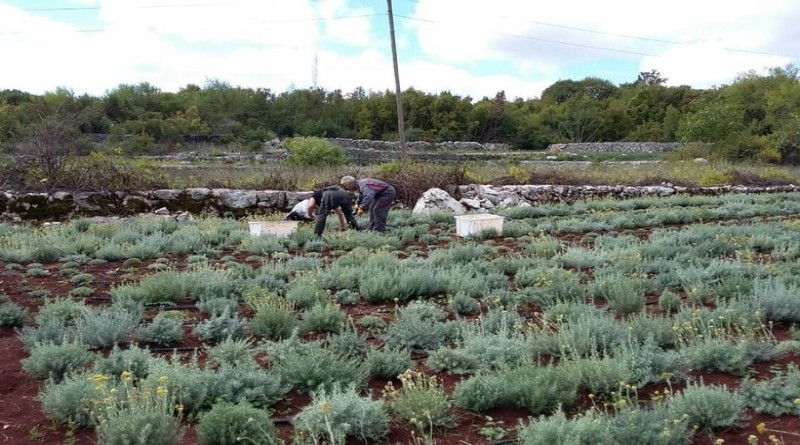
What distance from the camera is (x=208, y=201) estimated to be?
48.9ft

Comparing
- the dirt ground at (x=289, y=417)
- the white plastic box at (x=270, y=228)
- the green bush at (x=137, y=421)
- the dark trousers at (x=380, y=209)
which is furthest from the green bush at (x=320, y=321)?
the dark trousers at (x=380, y=209)

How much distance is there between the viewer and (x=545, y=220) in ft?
44.8

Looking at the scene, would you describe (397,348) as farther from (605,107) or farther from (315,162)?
(605,107)

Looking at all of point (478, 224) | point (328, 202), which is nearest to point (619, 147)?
point (478, 224)

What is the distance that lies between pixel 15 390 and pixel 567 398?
354 centimetres

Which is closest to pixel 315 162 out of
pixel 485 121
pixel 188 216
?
pixel 188 216

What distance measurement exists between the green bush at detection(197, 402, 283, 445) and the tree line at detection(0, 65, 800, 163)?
21451 millimetres

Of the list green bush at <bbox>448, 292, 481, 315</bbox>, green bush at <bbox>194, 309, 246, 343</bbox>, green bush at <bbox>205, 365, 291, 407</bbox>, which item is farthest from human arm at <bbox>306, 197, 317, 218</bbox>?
green bush at <bbox>205, 365, 291, 407</bbox>

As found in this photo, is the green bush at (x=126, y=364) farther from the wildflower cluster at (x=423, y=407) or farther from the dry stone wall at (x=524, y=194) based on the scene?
the dry stone wall at (x=524, y=194)

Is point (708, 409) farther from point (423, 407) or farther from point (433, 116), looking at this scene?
point (433, 116)

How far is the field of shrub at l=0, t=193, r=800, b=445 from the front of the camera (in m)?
3.50

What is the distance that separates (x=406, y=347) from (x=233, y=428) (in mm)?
1803

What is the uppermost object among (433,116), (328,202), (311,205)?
(433,116)

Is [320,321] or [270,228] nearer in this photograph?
[320,321]
